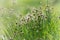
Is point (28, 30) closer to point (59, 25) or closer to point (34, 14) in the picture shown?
point (34, 14)

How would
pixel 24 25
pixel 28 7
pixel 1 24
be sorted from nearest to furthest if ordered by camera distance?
pixel 24 25 < pixel 1 24 < pixel 28 7

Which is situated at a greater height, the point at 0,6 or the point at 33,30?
the point at 0,6

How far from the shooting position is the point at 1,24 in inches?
90.4

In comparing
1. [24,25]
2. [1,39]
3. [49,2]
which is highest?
[49,2]

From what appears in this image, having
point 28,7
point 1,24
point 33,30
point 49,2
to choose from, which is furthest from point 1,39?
point 49,2

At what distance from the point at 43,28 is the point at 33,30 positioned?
0.10 metres

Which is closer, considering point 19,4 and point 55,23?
point 55,23

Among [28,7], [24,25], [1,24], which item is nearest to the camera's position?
[24,25]

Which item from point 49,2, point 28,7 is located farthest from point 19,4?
point 49,2

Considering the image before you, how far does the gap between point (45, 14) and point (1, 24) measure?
451 millimetres

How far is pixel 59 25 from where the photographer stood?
7.18ft

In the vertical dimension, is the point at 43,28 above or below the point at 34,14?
below

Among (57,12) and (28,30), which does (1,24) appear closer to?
(28,30)

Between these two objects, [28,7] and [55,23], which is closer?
[55,23]
